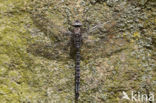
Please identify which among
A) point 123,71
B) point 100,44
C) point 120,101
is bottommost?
point 120,101

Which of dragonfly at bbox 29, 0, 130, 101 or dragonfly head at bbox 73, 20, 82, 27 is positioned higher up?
dragonfly head at bbox 73, 20, 82, 27

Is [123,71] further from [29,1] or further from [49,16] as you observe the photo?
[29,1]

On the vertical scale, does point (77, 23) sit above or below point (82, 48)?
above

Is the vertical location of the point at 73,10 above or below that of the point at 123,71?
above

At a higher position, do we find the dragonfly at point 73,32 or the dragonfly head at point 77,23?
the dragonfly head at point 77,23

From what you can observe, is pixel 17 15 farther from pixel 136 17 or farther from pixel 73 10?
pixel 136 17

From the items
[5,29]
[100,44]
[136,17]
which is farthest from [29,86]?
[136,17]
